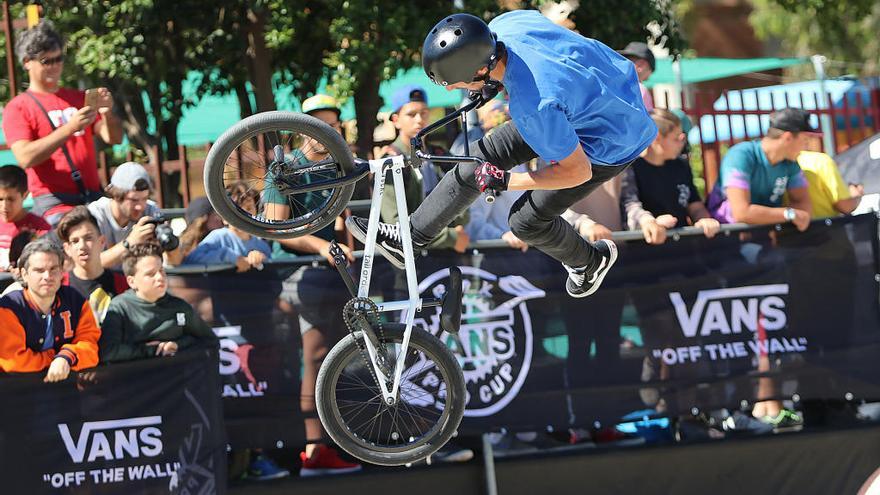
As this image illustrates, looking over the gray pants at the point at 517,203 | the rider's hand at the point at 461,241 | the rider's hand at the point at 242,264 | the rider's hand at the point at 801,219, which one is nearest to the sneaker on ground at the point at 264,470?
the rider's hand at the point at 242,264

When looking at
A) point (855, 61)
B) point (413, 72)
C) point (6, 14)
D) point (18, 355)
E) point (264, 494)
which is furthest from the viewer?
point (855, 61)

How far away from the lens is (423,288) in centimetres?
690

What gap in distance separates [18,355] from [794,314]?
469 centimetres

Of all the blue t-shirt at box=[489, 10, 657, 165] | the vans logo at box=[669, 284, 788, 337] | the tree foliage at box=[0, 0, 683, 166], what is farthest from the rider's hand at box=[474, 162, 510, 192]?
the tree foliage at box=[0, 0, 683, 166]

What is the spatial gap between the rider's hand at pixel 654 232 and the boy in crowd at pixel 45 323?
11.1ft

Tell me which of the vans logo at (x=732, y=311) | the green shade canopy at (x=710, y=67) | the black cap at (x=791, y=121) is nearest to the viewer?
the vans logo at (x=732, y=311)

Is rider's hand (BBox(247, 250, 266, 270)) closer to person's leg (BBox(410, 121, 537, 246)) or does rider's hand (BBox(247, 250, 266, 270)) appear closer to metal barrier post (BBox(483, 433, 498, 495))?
person's leg (BBox(410, 121, 537, 246))

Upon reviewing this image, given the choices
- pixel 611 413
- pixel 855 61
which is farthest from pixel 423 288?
pixel 855 61

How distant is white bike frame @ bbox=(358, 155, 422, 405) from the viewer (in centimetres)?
512

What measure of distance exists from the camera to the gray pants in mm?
1743

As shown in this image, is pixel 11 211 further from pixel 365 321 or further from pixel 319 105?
pixel 365 321

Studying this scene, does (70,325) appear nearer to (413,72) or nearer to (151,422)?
(151,422)

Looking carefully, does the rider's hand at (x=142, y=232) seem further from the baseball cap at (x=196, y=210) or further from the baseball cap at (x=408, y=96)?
the baseball cap at (x=408, y=96)

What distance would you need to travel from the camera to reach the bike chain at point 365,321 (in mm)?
5188
